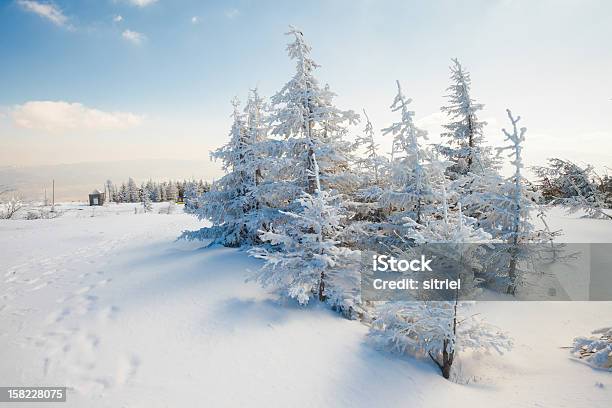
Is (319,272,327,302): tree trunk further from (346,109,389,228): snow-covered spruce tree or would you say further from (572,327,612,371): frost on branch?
(572,327,612,371): frost on branch

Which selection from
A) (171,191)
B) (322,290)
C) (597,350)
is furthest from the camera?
(171,191)

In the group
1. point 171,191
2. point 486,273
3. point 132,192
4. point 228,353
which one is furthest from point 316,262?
point 132,192

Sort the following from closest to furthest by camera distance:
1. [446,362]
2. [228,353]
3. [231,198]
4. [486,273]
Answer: [228,353], [446,362], [486,273], [231,198]

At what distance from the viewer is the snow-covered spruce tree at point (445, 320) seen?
218 inches

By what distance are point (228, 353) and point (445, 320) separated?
12.9 feet

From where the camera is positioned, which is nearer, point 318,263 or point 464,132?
point 318,263

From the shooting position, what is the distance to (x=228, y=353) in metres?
5.54

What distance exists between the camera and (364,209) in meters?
11.2

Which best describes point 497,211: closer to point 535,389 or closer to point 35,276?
point 535,389

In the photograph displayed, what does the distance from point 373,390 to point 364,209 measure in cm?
687

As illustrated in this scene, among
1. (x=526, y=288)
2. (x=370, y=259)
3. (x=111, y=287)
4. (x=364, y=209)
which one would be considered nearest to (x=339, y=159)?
(x=364, y=209)

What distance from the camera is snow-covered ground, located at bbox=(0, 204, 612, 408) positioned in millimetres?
4699

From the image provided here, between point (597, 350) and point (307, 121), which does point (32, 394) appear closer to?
point (307, 121)

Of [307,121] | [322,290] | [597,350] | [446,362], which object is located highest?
[307,121]
